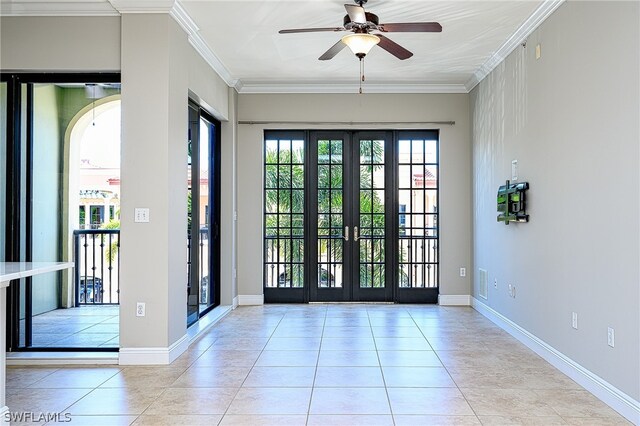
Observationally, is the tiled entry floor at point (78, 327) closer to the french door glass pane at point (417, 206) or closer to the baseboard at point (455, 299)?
the french door glass pane at point (417, 206)

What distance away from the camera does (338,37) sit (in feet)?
15.9

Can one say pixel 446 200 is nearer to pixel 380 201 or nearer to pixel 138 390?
pixel 380 201

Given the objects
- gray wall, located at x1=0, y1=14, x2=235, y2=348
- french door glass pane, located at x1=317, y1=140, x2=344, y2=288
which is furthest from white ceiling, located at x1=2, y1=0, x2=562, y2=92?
french door glass pane, located at x1=317, y1=140, x2=344, y2=288

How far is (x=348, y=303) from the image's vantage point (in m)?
6.76

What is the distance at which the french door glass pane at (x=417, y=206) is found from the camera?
6.78 meters

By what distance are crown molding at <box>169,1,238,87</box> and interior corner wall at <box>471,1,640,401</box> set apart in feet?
10.2

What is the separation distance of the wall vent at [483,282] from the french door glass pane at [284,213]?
7.85ft

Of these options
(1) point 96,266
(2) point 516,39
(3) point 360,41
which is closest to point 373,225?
(2) point 516,39

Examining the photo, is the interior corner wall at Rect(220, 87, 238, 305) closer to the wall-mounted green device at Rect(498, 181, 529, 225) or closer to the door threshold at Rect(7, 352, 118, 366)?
the door threshold at Rect(7, 352, 118, 366)

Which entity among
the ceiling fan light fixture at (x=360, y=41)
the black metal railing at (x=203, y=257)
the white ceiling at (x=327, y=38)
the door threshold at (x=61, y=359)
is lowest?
the door threshold at (x=61, y=359)

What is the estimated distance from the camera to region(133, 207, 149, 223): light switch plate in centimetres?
396

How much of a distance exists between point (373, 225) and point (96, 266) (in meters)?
3.66

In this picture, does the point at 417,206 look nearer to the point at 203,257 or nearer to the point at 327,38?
the point at 327,38

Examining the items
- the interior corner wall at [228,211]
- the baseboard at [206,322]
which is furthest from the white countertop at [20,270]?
the interior corner wall at [228,211]
